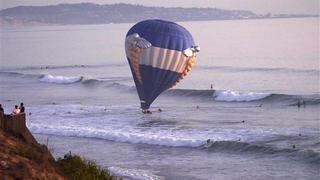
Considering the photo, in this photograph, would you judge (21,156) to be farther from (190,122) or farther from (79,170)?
(190,122)

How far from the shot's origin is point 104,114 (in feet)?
141

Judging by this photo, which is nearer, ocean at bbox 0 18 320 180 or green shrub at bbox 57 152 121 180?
green shrub at bbox 57 152 121 180

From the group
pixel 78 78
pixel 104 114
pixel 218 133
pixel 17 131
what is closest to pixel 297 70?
pixel 78 78

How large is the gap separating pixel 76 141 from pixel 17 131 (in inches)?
680

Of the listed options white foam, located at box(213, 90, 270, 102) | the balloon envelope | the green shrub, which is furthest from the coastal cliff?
white foam, located at box(213, 90, 270, 102)

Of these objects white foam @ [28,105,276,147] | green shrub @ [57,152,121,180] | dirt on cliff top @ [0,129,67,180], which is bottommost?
white foam @ [28,105,276,147]

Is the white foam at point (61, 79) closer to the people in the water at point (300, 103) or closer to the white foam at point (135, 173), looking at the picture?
the people in the water at point (300, 103)

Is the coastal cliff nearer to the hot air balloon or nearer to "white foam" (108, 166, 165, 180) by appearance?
"white foam" (108, 166, 165, 180)

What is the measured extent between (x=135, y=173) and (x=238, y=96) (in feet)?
100

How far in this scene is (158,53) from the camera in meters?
38.8

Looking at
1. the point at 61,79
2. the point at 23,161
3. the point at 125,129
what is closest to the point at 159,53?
the point at 125,129

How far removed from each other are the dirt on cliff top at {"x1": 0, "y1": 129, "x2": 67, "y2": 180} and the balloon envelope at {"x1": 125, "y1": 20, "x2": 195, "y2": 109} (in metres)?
A: 24.0

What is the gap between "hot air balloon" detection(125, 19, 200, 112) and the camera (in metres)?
38.1

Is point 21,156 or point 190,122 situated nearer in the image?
point 21,156
